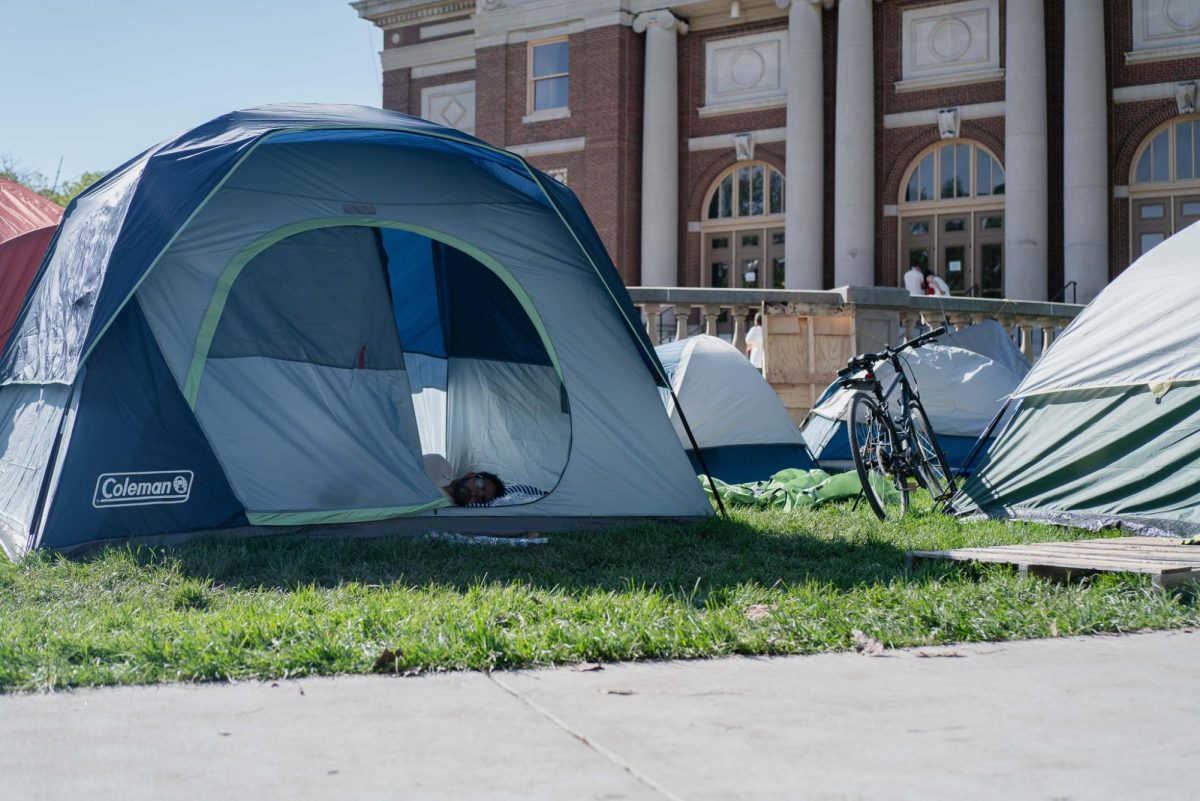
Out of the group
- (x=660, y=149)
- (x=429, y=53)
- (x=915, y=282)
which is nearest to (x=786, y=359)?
(x=915, y=282)

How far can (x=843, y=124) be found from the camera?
25141 mm

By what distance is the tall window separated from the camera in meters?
28.8

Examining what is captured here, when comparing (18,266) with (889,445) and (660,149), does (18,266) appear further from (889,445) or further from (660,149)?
(660,149)

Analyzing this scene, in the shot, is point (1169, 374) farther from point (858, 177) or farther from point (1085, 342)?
point (858, 177)

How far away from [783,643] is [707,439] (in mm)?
6367

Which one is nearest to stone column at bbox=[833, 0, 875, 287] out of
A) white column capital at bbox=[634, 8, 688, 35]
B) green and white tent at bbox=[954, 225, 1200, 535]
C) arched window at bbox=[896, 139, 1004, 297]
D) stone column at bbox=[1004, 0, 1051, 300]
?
arched window at bbox=[896, 139, 1004, 297]

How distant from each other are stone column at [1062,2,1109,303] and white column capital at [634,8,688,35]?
27.0 feet

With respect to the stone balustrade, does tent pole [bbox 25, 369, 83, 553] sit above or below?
below

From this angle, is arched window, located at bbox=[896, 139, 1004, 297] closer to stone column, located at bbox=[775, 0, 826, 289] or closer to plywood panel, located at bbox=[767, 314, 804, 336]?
stone column, located at bbox=[775, 0, 826, 289]

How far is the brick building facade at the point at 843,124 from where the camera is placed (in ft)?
76.4

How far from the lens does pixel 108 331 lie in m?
6.37

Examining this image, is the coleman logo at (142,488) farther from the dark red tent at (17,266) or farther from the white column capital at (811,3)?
the white column capital at (811,3)

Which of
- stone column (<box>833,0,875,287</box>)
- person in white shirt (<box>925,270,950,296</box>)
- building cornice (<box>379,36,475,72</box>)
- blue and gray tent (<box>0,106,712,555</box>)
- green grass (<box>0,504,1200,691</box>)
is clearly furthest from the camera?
building cornice (<box>379,36,475,72</box>)

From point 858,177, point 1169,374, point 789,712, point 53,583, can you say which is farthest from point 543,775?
point 858,177
